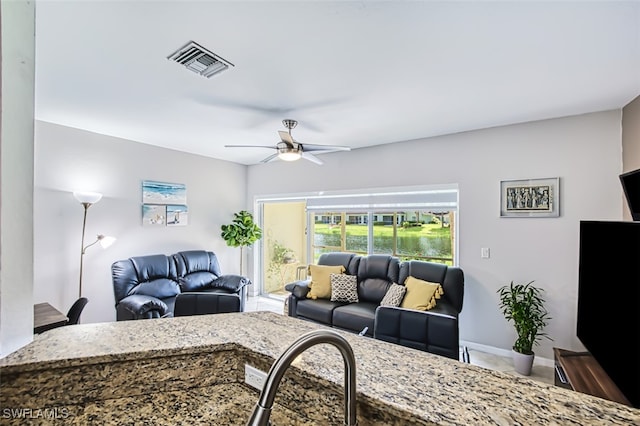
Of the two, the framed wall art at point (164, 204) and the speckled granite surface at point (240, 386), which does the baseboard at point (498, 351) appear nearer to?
the speckled granite surface at point (240, 386)

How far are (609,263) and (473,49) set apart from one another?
4.89 feet

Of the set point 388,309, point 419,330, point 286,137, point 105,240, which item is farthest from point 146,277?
point 419,330

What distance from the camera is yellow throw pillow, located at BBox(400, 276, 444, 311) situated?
3205 mm

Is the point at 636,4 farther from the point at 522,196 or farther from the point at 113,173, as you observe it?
the point at 113,173

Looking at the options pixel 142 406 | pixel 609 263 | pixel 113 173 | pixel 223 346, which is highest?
pixel 113 173

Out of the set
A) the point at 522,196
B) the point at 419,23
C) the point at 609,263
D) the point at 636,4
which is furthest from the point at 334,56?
the point at 522,196

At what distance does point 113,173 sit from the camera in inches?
160

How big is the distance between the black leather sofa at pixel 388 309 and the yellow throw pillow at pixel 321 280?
0.22 ft

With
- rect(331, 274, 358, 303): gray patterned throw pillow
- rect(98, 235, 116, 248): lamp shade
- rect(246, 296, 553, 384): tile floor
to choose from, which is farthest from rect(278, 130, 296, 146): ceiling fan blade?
rect(246, 296, 553, 384): tile floor

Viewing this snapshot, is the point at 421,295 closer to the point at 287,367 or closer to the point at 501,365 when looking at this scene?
the point at 501,365

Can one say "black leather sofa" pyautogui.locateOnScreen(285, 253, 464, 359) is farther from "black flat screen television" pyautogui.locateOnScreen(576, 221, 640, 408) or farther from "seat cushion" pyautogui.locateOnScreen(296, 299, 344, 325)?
"black flat screen television" pyautogui.locateOnScreen(576, 221, 640, 408)

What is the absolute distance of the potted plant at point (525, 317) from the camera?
2.94 metres

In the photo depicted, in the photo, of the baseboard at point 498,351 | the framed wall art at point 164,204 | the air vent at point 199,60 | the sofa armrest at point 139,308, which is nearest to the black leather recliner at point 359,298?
the baseboard at point 498,351

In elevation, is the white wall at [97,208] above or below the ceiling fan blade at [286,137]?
below
